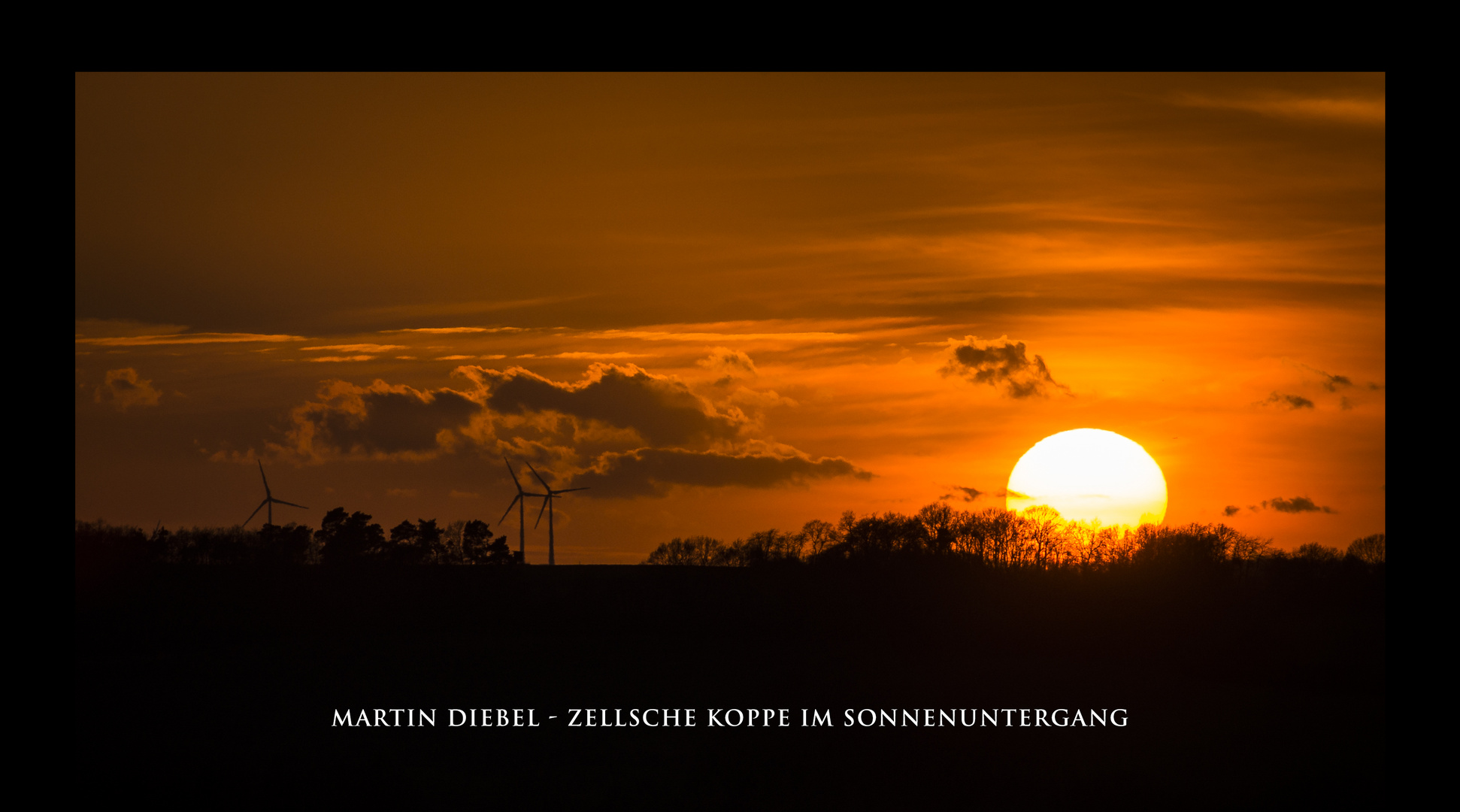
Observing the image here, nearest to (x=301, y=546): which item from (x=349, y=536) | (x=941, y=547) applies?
(x=349, y=536)

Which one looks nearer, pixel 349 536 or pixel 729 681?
pixel 729 681

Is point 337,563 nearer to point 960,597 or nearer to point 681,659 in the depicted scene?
point 681,659

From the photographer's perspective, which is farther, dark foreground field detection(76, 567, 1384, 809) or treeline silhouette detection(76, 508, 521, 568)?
treeline silhouette detection(76, 508, 521, 568)

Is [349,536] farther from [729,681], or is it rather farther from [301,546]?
[729,681]

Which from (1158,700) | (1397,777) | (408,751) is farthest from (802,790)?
(1158,700)

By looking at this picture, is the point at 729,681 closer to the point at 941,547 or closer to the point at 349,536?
the point at 941,547

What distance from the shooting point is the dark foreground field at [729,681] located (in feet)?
88.1

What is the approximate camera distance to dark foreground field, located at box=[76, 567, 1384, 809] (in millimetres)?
26844

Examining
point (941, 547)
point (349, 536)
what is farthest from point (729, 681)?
point (349, 536)

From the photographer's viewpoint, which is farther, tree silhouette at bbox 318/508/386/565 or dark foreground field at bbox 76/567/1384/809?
tree silhouette at bbox 318/508/386/565

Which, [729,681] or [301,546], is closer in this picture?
[729,681]

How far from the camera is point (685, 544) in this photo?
111 meters

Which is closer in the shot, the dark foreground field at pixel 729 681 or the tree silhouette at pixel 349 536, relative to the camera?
the dark foreground field at pixel 729 681

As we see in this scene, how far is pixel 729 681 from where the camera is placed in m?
54.7
